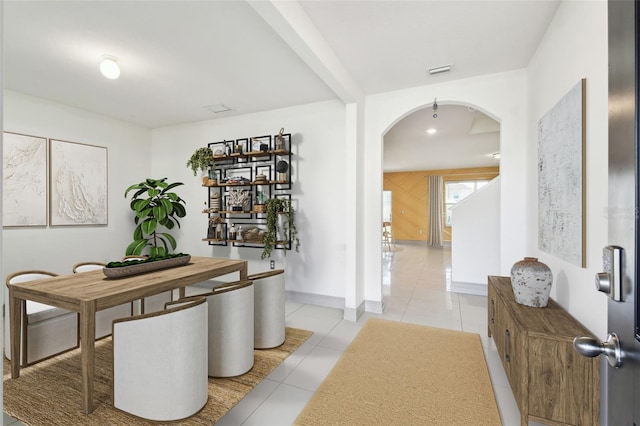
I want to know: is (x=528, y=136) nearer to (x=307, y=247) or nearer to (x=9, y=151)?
(x=307, y=247)

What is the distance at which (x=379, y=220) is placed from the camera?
3738mm

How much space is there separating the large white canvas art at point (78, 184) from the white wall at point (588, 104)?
5526 mm

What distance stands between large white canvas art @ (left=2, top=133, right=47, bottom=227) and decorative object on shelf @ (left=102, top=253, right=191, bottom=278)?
7.45 feet

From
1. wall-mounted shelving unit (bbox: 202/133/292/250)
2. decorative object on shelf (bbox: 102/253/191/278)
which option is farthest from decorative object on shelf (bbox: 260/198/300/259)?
decorative object on shelf (bbox: 102/253/191/278)

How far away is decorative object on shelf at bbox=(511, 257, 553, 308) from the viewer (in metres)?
2.05

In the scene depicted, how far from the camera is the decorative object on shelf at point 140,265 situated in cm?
225

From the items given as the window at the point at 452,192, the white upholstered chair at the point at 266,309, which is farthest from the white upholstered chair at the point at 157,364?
the window at the point at 452,192

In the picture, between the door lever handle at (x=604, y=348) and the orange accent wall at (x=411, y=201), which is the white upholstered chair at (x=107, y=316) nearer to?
the door lever handle at (x=604, y=348)

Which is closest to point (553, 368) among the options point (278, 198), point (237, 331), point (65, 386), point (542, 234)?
point (542, 234)

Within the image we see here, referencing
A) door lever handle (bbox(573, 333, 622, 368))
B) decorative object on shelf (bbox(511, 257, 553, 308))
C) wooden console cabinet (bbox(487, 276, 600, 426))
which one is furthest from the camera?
decorative object on shelf (bbox(511, 257, 553, 308))

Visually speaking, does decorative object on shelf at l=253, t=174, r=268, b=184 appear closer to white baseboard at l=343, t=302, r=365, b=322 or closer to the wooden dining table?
the wooden dining table

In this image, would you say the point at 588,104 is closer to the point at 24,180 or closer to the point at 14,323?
the point at 14,323

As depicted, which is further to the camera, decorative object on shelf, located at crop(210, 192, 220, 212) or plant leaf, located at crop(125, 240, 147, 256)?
decorative object on shelf, located at crop(210, 192, 220, 212)

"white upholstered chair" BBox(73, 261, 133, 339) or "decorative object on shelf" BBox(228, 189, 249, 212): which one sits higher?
"decorative object on shelf" BBox(228, 189, 249, 212)
